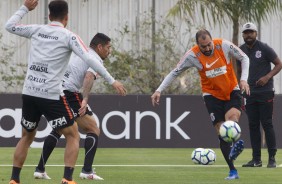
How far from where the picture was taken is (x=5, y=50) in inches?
1101

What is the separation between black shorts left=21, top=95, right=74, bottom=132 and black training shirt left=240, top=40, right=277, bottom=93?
5.33 meters

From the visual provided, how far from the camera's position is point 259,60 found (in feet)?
53.2

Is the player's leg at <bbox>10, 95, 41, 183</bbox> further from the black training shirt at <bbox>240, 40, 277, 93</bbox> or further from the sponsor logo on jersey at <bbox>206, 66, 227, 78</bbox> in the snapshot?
the black training shirt at <bbox>240, 40, 277, 93</bbox>

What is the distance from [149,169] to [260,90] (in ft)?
7.62

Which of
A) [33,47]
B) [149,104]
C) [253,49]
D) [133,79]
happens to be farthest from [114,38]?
[33,47]

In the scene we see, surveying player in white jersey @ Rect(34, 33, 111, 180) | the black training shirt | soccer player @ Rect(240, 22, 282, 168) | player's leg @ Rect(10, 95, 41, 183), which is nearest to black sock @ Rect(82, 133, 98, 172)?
player in white jersey @ Rect(34, 33, 111, 180)

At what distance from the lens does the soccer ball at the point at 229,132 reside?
A: 1336cm

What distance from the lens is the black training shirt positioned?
636 inches

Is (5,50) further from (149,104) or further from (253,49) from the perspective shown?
(253,49)

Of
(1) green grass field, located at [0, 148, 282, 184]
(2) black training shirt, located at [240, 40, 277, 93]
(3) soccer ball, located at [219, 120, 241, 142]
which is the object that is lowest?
(1) green grass field, located at [0, 148, 282, 184]

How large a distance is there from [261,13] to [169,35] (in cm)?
336

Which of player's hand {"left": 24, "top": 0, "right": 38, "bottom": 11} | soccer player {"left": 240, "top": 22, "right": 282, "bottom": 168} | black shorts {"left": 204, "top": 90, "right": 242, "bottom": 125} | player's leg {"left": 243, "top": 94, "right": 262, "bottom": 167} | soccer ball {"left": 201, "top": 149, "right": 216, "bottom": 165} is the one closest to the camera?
player's hand {"left": 24, "top": 0, "right": 38, "bottom": 11}

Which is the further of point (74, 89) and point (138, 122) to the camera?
point (138, 122)

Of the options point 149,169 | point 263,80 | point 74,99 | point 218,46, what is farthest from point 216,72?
point 149,169
